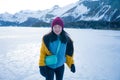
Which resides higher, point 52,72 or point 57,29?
point 57,29

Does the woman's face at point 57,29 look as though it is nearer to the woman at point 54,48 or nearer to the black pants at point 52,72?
the woman at point 54,48

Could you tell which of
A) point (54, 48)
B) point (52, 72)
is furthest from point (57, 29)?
point (52, 72)

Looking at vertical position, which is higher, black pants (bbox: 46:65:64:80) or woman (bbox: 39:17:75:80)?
woman (bbox: 39:17:75:80)

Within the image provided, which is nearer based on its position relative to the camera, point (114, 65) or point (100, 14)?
point (114, 65)

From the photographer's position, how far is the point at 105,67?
10047mm

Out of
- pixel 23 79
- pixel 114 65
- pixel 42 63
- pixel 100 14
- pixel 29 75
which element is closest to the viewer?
pixel 42 63

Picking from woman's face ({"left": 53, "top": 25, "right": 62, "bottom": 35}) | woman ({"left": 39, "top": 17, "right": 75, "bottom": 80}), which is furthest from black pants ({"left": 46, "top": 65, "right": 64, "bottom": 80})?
woman's face ({"left": 53, "top": 25, "right": 62, "bottom": 35})

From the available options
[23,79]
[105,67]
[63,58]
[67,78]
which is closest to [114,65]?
[105,67]

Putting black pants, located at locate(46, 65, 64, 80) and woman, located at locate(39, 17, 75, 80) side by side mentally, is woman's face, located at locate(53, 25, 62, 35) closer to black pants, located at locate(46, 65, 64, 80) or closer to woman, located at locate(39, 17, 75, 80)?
woman, located at locate(39, 17, 75, 80)

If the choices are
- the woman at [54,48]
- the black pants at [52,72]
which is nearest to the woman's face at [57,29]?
the woman at [54,48]

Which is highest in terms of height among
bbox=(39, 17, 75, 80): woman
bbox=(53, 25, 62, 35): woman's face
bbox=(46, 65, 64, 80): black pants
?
bbox=(53, 25, 62, 35): woman's face

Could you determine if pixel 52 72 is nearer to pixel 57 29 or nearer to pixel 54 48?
pixel 54 48

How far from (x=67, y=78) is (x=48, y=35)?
3.91m

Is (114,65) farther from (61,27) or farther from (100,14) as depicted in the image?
(100,14)
